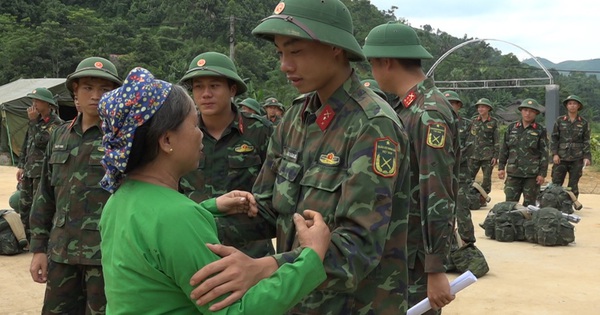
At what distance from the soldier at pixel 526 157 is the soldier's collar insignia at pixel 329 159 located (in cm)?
881

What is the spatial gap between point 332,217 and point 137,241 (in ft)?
2.32

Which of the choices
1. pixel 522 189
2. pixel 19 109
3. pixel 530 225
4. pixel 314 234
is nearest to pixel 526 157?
pixel 522 189

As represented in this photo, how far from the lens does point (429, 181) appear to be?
3.11 meters

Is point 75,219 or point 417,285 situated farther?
point 75,219

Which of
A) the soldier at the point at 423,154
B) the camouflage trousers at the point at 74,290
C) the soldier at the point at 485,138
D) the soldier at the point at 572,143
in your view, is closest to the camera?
the soldier at the point at 423,154

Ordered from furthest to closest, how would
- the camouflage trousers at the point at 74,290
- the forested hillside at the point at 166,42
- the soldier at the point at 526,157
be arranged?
the forested hillside at the point at 166,42, the soldier at the point at 526,157, the camouflage trousers at the point at 74,290

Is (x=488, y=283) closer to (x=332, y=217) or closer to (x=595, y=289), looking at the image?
(x=595, y=289)

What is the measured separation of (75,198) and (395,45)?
209 cm

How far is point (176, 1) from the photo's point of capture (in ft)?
187

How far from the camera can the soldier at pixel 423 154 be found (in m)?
3.03

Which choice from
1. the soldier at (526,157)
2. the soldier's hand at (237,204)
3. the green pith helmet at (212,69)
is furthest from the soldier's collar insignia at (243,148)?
the soldier at (526,157)

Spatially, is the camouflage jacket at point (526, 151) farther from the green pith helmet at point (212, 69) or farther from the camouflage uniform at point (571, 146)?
the green pith helmet at point (212, 69)

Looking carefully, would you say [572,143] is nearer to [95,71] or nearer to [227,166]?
[227,166]

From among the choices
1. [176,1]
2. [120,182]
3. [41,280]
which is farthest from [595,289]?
[176,1]
